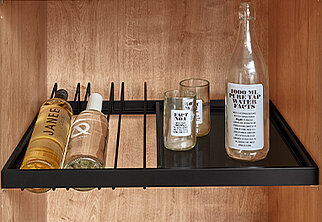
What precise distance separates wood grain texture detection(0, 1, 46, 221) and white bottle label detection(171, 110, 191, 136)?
350 millimetres

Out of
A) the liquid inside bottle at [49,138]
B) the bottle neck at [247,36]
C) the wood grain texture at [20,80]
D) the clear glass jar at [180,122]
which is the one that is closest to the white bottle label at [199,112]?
the clear glass jar at [180,122]

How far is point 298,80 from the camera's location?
959 mm

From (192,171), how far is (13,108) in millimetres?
417

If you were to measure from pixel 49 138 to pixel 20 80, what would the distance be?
18cm

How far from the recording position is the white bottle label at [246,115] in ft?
2.89

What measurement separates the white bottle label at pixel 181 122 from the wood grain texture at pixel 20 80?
350mm

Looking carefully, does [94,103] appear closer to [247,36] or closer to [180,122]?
[180,122]

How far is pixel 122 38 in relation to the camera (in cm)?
126

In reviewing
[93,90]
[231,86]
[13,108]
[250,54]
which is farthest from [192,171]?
[93,90]

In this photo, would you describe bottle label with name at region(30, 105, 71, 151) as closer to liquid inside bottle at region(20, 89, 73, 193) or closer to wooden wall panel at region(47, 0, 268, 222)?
liquid inside bottle at region(20, 89, 73, 193)

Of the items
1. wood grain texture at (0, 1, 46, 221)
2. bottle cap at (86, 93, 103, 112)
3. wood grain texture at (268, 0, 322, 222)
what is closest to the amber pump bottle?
bottle cap at (86, 93, 103, 112)

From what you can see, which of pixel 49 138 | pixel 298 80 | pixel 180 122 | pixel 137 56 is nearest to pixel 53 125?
pixel 49 138

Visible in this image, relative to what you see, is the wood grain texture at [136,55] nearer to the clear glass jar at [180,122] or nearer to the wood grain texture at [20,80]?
the wood grain texture at [20,80]

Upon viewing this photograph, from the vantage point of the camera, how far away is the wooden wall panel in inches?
49.3
